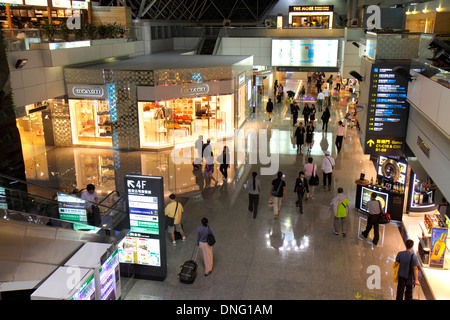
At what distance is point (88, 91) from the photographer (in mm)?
17172

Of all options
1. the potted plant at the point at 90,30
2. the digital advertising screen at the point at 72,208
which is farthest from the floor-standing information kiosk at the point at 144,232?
the potted plant at the point at 90,30

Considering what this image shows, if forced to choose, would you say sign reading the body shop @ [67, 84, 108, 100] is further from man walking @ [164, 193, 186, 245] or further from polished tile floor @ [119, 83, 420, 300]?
man walking @ [164, 193, 186, 245]

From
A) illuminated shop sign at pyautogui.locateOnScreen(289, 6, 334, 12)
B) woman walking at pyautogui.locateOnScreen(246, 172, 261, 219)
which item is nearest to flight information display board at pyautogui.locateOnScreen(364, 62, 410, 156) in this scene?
woman walking at pyautogui.locateOnScreen(246, 172, 261, 219)

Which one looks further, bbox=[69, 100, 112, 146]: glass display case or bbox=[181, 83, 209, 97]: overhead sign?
bbox=[69, 100, 112, 146]: glass display case

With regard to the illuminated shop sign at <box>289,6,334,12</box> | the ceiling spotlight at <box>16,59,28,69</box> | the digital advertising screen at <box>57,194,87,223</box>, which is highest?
the illuminated shop sign at <box>289,6,334,12</box>

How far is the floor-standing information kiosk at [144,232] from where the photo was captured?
7.66 metres

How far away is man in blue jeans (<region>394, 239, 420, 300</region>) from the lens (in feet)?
22.5

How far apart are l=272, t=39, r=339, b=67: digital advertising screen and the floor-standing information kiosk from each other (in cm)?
2095

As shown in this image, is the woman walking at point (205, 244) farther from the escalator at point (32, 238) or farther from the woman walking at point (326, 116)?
the woman walking at point (326, 116)

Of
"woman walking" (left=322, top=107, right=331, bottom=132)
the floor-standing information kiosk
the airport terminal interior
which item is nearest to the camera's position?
the airport terminal interior

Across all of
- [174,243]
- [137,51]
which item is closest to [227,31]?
[137,51]

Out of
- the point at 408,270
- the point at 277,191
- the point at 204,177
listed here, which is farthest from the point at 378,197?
the point at 204,177

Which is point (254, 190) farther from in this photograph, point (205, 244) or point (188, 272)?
point (188, 272)
